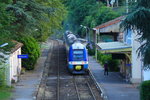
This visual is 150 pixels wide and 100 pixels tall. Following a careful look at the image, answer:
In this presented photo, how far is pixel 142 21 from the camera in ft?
51.0

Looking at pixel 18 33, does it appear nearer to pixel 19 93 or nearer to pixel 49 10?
pixel 49 10

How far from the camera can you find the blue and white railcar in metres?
38.4

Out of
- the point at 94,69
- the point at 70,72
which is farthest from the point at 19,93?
the point at 94,69

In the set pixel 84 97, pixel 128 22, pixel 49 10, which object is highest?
pixel 49 10

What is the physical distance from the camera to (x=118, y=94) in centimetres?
2752

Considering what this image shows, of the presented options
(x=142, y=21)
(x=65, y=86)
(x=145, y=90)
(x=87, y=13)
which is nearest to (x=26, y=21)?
(x=65, y=86)

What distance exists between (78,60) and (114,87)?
8.55m

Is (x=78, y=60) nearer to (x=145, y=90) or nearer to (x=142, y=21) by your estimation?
(x=145, y=90)

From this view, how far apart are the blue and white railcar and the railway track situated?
0.69 meters

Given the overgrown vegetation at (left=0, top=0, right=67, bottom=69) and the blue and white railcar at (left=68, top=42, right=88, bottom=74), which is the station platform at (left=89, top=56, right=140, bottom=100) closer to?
the blue and white railcar at (left=68, top=42, right=88, bottom=74)

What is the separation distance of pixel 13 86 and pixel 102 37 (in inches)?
871

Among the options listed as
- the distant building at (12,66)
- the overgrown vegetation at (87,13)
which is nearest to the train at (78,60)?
the distant building at (12,66)

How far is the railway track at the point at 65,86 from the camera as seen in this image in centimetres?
2756

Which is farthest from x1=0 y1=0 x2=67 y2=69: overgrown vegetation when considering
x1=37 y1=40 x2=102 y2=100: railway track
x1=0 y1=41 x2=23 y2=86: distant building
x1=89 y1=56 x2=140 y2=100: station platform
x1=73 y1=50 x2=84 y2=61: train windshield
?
x1=89 y1=56 x2=140 y2=100: station platform
